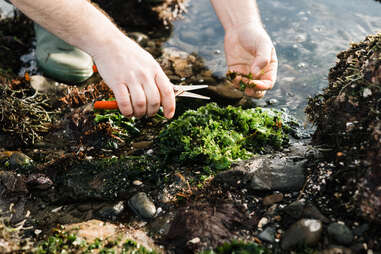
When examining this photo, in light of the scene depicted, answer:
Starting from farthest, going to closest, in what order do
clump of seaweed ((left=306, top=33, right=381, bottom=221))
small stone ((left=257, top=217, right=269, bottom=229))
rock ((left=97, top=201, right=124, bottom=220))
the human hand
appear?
the human hand < rock ((left=97, top=201, right=124, bottom=220)) < small stone ((left=257, top=217, right=269, bottom=229)) < clump of seaweed ((left=306, top=33, right=381, bottom=221))

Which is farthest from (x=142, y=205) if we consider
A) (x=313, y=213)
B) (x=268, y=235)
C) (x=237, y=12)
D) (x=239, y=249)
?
(x=237, y=12)

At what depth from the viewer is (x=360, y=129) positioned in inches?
96.0

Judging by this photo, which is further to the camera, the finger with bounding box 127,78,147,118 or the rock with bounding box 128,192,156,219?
the rock with bounding box 128,192,156,219

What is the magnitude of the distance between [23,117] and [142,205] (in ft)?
7.95

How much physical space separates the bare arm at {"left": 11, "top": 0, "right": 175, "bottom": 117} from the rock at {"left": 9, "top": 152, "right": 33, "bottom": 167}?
1674 mm

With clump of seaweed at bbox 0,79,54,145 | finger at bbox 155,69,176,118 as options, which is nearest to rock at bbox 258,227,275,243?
finger at bbox 155,69,176,118

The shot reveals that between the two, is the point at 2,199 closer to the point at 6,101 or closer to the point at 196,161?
the point at 6,101

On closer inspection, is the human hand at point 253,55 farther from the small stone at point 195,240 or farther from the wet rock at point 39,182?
the wet rock at point 39,182

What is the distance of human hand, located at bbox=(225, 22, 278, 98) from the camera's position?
3.05m

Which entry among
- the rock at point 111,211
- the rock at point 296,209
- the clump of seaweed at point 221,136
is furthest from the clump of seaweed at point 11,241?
the rock at point 296,209

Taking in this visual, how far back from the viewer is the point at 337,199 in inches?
94.7

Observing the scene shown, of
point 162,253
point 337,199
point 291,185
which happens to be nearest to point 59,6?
point 162,253

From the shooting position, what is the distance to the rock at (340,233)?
2127 millimetres

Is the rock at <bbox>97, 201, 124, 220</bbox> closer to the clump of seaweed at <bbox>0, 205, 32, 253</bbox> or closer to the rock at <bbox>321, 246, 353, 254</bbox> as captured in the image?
the clump of seaweed at <bbox>0, 205, 32, 253</bbox>
